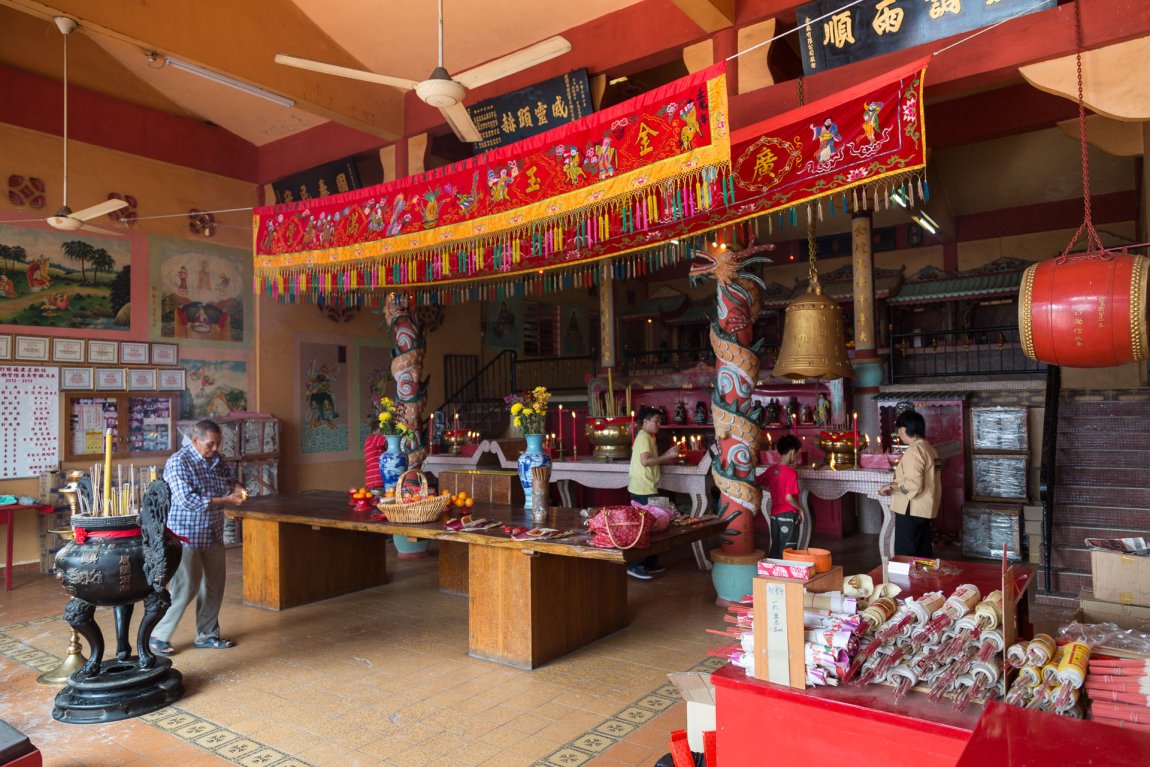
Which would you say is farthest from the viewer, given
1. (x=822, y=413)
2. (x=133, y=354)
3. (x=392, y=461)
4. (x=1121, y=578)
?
(x=822, y=413)

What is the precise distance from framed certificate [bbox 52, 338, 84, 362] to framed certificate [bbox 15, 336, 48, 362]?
0.25ft

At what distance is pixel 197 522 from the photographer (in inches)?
174

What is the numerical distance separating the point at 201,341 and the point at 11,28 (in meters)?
3.31

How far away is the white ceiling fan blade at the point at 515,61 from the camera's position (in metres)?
3.80

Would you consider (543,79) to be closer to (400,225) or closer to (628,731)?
(400,225)

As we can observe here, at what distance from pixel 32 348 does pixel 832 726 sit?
7596 mm

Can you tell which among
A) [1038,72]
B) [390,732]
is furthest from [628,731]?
[1038,72]

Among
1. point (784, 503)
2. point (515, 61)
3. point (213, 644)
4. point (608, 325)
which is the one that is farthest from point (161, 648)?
point (608, 325)

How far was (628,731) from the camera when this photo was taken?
3.26 meters

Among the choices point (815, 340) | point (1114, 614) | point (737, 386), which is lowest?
point (1114, 614)

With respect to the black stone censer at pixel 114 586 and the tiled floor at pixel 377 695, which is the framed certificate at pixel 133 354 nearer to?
the tiled floor at pixel 377 695

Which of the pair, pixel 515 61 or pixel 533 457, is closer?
pixel 515 61

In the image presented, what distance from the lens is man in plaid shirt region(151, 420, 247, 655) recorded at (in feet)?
14.3

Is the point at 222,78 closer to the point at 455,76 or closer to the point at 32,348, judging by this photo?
the point at 455,76
